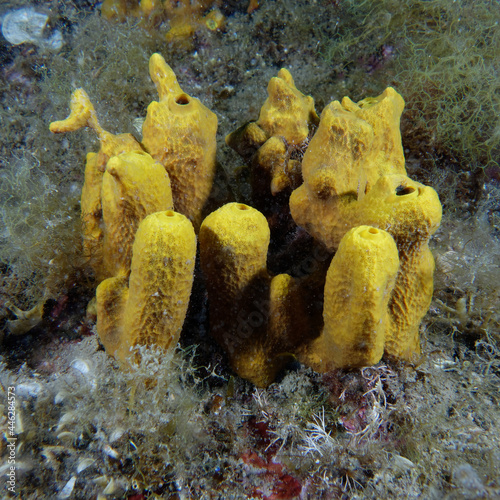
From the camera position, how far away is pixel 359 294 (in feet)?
4.66

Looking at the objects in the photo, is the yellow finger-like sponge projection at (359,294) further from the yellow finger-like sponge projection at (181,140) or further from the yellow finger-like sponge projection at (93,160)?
the yellow finger-like sponge projection at (93,160)

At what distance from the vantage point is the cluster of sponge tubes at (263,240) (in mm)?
1510

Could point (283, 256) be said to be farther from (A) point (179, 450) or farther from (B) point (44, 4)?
(B) point (44, 4)

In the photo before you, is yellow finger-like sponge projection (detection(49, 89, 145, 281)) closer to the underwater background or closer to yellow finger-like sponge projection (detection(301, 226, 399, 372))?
the underwater background

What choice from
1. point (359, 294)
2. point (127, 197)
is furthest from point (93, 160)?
point (359, 294)

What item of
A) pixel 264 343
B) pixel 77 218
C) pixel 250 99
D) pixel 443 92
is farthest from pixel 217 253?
pixel 443 92

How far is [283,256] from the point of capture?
96.3 inches

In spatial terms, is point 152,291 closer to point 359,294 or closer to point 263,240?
point 263,240

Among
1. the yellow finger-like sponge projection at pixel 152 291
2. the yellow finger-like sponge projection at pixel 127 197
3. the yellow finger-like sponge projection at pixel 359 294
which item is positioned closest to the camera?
the yellow finger-like sponge projection at pixel 359 294

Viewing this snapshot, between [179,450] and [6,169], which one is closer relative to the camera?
[179,450]

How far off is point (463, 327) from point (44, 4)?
637 centimetres

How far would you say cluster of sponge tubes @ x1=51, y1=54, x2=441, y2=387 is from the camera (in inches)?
59.4

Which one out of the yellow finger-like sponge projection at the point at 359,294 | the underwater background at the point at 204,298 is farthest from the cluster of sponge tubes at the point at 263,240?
the underwater background at the point at 204,298

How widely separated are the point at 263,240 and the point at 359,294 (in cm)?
62
